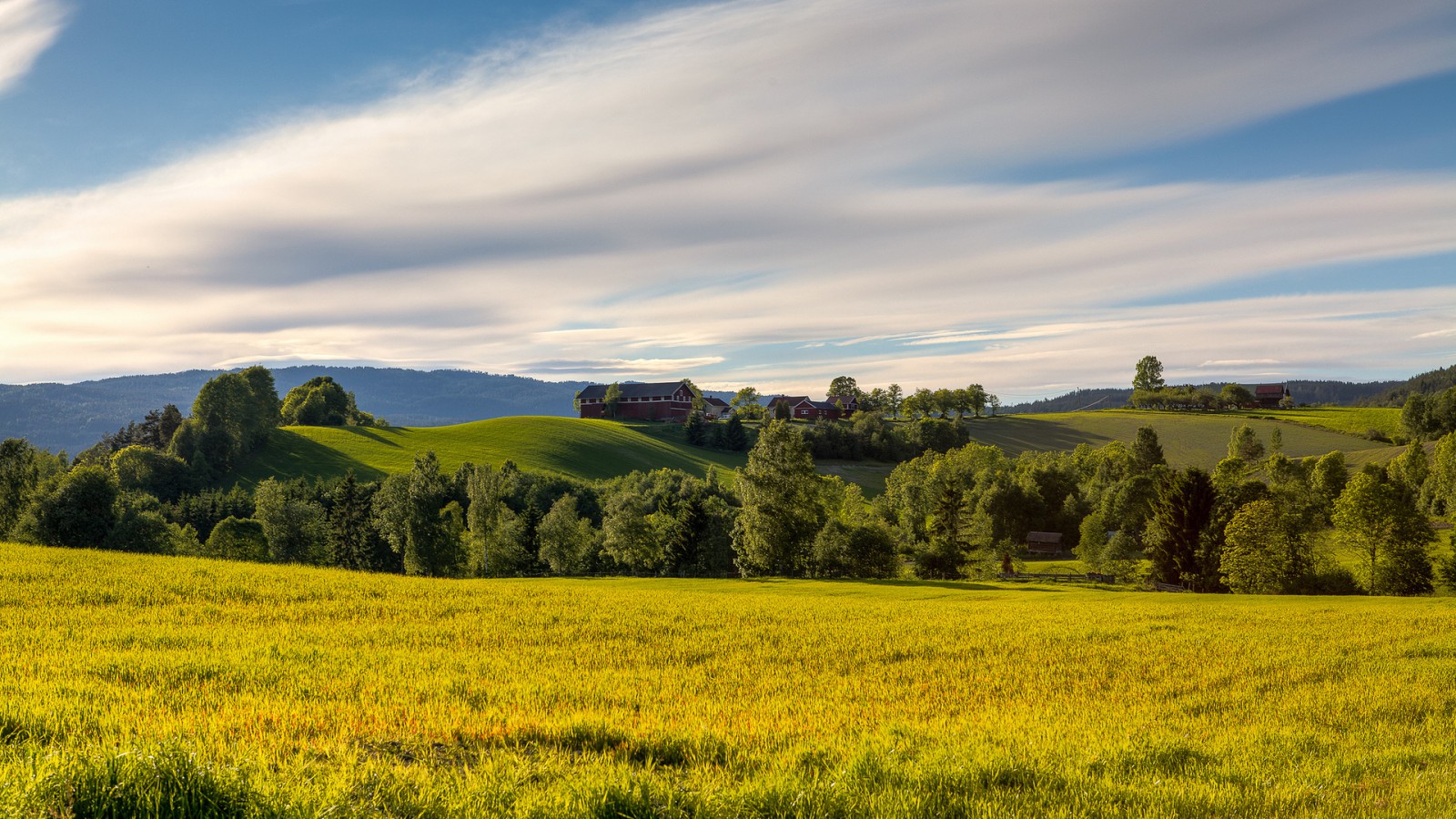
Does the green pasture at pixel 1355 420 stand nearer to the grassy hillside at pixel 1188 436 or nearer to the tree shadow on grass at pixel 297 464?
the grassy hillside at pixel 1188 436

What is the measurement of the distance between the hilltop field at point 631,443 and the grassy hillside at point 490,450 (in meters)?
0.19

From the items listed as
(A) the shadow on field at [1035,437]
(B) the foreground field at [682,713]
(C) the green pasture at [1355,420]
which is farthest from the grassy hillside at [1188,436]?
(B) the foreground field at [682,713]

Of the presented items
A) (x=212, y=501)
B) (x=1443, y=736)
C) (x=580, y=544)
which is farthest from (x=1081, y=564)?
(x=212, y=501)

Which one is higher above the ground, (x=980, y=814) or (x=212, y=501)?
(x=980, y=814)

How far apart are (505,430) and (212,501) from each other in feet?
204

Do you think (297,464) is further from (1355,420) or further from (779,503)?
(1355,420)

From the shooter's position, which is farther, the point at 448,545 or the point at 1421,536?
the point at 448,545

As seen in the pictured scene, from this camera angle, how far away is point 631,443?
156000 millimetres

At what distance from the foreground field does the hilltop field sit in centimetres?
10500

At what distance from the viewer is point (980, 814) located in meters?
7.05

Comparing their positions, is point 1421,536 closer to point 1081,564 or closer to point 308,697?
point 1081,564

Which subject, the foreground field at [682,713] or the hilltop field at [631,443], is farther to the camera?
the hilltop field at [631,443]

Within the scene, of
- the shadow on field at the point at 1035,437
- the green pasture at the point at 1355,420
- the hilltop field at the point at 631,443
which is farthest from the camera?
the shadow on field at the point at 1035,437

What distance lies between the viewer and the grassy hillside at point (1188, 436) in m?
155
